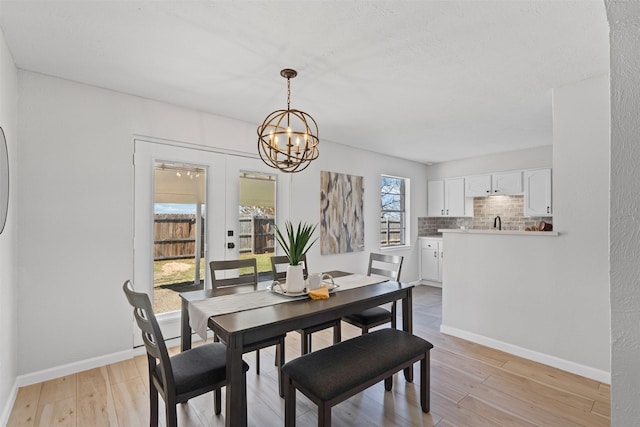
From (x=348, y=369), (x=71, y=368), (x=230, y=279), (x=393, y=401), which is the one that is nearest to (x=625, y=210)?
(x=348, y=369)

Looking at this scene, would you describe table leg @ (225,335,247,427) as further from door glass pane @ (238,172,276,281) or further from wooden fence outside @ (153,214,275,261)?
door glass pane @ (238,172,276,281)

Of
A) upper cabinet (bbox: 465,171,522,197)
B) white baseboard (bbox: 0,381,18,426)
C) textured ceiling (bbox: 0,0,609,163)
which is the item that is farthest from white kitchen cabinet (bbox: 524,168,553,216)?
white baseboard (bbox: 0,381,18,426)

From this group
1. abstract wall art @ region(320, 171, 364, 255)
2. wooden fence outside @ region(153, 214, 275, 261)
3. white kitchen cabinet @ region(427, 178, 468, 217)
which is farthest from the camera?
white kitchen cabinet @ region(427, 178, 468, 217)

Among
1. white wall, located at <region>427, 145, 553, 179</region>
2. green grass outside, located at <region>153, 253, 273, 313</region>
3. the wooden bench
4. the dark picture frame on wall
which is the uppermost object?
white wall, located at <region>427, 145, 553, 179</region>

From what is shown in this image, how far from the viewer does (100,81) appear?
269cm

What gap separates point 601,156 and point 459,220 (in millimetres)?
3814

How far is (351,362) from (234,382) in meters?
0.66

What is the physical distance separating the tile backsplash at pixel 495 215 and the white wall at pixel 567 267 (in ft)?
8.82

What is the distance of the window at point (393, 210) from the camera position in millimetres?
5758

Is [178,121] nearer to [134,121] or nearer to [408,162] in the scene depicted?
[134,121]

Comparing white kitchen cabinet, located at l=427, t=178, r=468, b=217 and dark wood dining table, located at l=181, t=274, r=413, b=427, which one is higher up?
white kitchen cabinet, located at l=427, t=178, r=468, b=217

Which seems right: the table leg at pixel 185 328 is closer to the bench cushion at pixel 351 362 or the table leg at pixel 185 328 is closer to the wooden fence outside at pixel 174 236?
the bench cushion at pixel 351 362

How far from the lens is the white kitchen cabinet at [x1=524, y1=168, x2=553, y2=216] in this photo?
4.86 meters

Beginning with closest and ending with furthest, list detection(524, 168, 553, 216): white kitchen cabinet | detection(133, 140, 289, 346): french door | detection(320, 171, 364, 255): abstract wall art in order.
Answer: detection(133, 140, 289, 346): french door, detection(320, 171, 364, 255): abstract wall art, detection(524, 168, 553, 216): white kitchen cabinet
